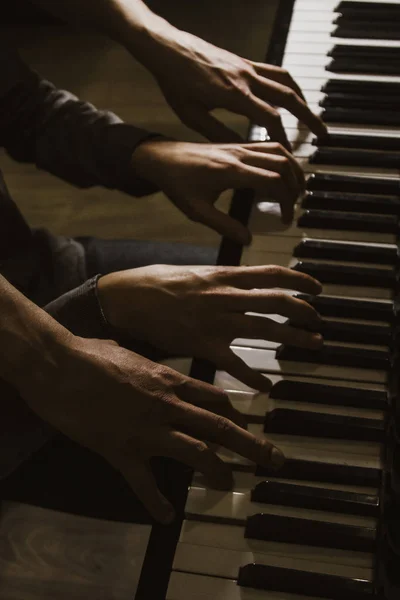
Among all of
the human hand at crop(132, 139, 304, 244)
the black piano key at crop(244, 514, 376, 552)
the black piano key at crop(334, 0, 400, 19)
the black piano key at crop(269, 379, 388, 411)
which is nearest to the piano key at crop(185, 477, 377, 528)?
the black piano key at crop(244, 514, 376, 552)

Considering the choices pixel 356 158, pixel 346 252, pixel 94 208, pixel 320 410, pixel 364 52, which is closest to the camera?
pixel 320 410

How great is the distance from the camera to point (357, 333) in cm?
78

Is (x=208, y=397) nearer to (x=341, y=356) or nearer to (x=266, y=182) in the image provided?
(x=341, y=356)

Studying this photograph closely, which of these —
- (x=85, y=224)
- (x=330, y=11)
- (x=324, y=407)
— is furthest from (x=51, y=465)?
(x=85, y=224)

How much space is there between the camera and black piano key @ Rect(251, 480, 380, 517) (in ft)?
2.19

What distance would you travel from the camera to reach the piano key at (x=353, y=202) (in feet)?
2.92

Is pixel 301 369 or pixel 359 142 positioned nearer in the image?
pixel 301 369

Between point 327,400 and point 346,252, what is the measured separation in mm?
212

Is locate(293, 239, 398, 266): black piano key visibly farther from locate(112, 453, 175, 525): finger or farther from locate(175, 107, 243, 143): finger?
locate(112, 453, 175, 525): finger

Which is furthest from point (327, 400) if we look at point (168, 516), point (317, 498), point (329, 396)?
point (168, 516)

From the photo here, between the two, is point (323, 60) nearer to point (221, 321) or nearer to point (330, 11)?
point (330, 11)

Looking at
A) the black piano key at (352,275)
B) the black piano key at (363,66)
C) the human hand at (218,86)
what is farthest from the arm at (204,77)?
the black piano key at (352,275)

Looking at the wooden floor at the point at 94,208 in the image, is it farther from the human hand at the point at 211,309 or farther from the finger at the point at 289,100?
the finger at the point at 289,100

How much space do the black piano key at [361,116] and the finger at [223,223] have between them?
26 centimetres
